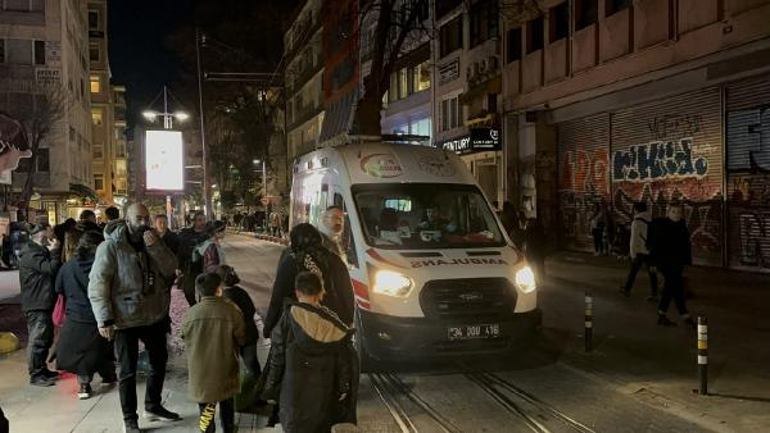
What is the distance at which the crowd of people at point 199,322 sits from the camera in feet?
14.9

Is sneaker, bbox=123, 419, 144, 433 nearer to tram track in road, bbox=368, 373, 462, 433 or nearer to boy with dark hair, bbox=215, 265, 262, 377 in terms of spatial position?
boy with dark hair, bbox=215, 265, 262, 377

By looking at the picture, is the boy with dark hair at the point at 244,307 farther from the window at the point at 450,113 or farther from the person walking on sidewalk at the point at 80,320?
the window at the point at 450,113

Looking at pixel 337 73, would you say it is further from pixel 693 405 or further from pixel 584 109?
pixel 693 405

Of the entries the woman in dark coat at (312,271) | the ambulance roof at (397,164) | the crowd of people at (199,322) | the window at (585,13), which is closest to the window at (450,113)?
the window at (585,13)

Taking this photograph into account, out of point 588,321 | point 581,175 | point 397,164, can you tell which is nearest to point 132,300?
point 397,164

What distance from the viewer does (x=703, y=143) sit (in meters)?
18.8

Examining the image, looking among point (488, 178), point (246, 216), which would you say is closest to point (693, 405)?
point (488, 178)

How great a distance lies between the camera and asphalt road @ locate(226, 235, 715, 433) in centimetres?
663

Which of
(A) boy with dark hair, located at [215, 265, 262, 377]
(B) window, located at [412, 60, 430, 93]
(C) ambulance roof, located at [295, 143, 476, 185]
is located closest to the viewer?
(A) boy with dark hair, located at [215, 265, 262, 377]

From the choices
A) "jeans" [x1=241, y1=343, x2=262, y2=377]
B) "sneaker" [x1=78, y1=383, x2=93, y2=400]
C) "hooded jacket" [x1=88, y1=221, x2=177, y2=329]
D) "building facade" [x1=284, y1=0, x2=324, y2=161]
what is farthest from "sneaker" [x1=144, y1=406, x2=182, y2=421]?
"building facade" [x1=284, y1=0, x2=324, y2=161]

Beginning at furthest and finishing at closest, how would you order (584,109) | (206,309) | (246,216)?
(246,216) → (584,109) → (206,309)

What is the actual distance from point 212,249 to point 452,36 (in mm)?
24768

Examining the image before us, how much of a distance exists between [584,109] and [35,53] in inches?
1394

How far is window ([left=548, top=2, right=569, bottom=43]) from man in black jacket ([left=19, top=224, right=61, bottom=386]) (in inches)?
761
